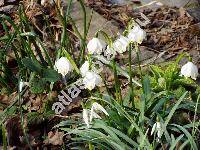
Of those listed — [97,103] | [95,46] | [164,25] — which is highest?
[164,25]

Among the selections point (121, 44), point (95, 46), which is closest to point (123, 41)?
point (121, 44)

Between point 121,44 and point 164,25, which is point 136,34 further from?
point 164,25

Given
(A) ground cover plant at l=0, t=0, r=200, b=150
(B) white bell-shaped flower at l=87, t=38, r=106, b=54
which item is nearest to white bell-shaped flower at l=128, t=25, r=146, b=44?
(A) ground cover plant at l=0, t=0, r=200, b=150

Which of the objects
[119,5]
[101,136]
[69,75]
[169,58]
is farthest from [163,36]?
[101,136]

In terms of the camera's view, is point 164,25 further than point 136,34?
Yes

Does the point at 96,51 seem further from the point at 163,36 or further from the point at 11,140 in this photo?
the point at 163,36

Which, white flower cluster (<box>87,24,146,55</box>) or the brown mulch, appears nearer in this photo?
white flower cluster (<box>87,24,146,55</box>)

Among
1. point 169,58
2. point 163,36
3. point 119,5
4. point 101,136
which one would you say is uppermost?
point 119,5

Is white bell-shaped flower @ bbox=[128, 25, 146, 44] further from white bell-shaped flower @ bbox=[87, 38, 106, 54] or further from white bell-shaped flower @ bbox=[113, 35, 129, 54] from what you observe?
white bell-shaped flower @ bbox=[87, 38, 106, 54]
